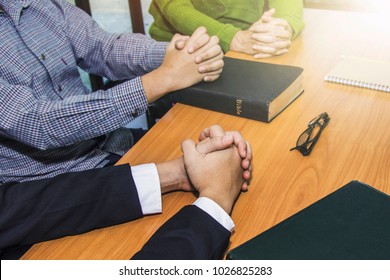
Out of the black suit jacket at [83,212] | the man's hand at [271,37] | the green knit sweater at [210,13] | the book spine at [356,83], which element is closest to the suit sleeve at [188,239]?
the black suit jacket at [83,212]

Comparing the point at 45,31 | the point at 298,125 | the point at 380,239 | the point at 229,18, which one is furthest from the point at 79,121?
the point at 229,18

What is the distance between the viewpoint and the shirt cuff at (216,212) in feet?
2.39

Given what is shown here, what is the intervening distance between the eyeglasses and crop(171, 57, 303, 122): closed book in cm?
11

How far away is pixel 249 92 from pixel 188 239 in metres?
0.47

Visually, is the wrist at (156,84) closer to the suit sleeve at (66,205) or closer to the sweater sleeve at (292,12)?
the suit sleeve at (66,205)

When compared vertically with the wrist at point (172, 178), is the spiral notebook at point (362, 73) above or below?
above

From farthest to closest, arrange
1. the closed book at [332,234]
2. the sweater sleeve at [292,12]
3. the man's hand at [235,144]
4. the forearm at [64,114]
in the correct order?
the sweater sleeve at [292,12], the forearm at [64,114], the man's hand at [235,144], the closed book at [332,234]

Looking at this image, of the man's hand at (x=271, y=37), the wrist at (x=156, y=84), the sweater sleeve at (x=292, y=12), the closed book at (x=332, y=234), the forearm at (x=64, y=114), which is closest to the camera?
the closed book at (x=332, y=234)

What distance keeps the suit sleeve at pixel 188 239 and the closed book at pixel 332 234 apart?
69 millimetres

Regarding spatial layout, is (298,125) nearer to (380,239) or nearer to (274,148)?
(274,148)

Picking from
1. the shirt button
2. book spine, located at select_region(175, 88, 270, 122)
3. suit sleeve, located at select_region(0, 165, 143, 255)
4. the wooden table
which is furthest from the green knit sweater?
suit sleeve, located at select_region(0, 165, 143, 255)

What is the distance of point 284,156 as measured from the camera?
91cm

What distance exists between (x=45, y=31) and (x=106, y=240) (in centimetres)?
72

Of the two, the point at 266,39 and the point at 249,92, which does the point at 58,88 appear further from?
the point at 266,39
